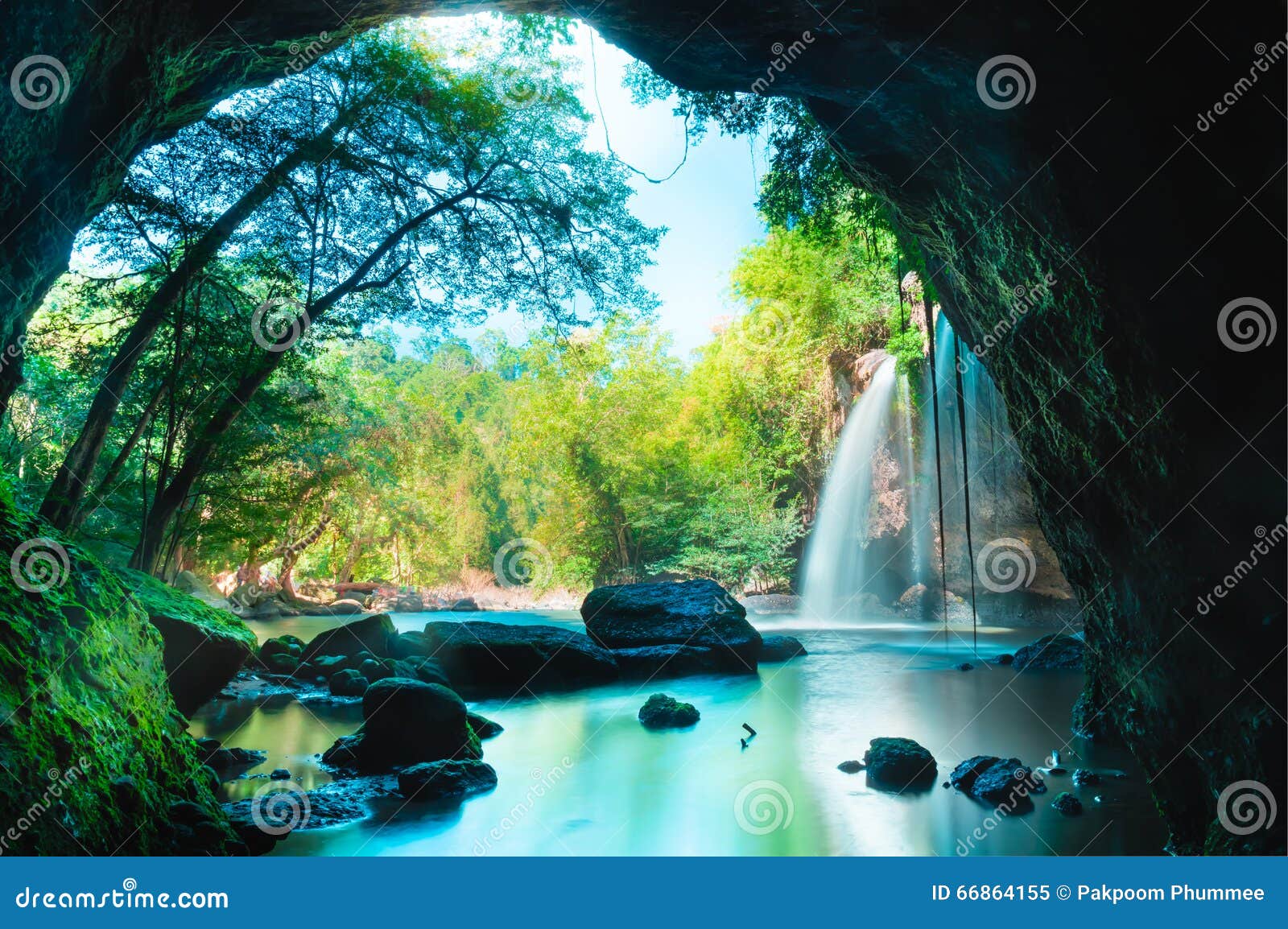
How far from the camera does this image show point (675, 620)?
11.5 m

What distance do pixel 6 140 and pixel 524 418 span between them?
27.7m

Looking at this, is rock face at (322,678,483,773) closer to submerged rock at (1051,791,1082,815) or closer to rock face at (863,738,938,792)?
rock face at (863,738,938,792)

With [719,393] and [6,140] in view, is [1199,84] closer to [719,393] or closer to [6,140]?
[6,140]

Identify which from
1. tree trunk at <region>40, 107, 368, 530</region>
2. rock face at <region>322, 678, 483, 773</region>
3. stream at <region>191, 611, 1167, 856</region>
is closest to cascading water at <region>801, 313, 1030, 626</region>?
stream at <region>191, 611, 1167, 856</region>

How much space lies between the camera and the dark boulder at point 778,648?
12.1m

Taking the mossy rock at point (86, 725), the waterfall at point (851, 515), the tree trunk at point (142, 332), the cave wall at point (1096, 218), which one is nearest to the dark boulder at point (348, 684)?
the tree trunk at point (142, 332)

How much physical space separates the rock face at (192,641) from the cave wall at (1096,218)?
3023 mm

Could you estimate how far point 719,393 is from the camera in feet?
88.2

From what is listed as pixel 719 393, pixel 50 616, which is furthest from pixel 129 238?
pixel 719 393

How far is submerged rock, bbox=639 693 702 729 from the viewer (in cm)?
753

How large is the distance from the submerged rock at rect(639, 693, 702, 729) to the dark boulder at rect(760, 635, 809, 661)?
435 cm

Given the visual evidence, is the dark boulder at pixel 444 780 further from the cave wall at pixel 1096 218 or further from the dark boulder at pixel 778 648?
the dark boulder at pixel 778 648

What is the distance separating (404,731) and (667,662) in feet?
18.9

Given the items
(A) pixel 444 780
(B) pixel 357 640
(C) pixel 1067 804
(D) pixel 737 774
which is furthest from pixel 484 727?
(C) pixel 1067 804
